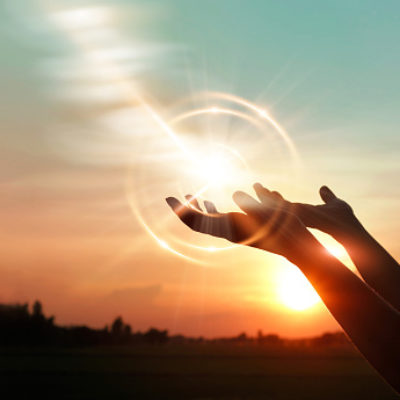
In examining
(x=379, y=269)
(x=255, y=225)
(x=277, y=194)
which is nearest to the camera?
(x=255, y=225)

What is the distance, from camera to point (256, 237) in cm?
163

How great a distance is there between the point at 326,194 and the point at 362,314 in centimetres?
151

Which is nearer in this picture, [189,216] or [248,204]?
[248,204]

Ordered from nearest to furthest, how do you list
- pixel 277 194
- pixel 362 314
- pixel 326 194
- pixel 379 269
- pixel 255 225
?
pixel 362 314, pixel 255 225, pixel 379 269, pixel 277 194, pixel 326 194

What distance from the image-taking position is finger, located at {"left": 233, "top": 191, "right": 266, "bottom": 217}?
165 centimetres

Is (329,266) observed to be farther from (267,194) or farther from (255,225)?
(267,194)

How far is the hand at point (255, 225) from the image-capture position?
150 cm

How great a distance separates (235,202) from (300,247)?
1.08 ft

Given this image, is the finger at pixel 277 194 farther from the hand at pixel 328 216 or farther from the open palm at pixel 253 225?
the open palm at pixel 253 225

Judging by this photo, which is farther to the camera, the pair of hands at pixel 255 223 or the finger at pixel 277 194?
the finger at pixel 277 194

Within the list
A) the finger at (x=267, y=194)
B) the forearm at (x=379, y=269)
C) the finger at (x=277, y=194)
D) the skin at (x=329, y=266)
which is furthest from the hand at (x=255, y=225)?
the forearm at (x=379, y=269)

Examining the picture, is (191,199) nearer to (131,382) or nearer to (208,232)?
(208,232)

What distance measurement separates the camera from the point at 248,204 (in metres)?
1.68

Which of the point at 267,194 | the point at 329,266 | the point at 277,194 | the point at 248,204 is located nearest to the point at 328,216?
the point at 277,194
